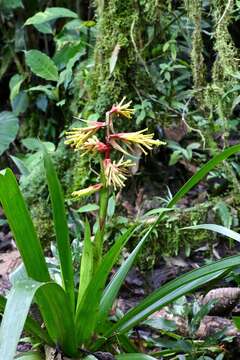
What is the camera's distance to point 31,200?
229 centimetres

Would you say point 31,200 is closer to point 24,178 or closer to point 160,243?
point 24,178

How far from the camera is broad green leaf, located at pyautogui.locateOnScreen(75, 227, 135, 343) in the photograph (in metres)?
1.19

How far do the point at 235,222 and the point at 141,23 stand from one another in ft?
2.82

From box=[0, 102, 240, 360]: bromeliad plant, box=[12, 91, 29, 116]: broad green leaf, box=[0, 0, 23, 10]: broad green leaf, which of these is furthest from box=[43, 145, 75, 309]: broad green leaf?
box=[0, 0, 23, 10]: broad green leaf

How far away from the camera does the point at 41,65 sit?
243cm

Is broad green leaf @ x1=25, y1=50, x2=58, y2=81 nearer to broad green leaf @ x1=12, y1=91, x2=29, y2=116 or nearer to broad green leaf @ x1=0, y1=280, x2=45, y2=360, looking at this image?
broad green leaf @ x1=12, y1=91, x2=29, y2=116

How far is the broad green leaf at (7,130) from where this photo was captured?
2.71 meters

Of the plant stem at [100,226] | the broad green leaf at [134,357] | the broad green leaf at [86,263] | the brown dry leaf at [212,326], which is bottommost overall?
the brown dry leaf at [212,326]

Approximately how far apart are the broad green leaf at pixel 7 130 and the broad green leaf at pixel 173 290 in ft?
5.19

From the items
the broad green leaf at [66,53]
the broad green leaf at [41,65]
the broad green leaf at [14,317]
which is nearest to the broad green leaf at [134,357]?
the broad green leaf at [14,317]

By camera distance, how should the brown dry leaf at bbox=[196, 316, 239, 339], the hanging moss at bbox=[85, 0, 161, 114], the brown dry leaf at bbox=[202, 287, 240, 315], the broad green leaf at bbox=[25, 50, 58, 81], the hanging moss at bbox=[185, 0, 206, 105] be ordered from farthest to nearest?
1. the broad green leaf at bbox=[25, 50, 58, 81]
2. the hanging moss at bbox=[85, 0, 161, 114]
3. the hanging moss at bbox=[185, 0, 206, 105]
4. the brown dry leaf at bbox=[202, 287, 240, 315]
5. the brown dry leaf at bbox=[196, 316, 239, 339]

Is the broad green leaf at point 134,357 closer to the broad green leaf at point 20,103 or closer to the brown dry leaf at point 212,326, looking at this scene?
the brown dry leaf at point 212,326

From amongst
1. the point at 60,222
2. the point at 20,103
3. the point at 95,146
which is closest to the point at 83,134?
the point at 95,146

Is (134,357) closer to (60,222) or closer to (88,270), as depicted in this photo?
(88,270)
